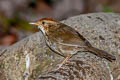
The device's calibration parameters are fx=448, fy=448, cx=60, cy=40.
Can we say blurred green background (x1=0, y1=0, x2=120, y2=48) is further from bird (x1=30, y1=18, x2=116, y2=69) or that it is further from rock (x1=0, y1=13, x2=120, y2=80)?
bird (x1=30, y1=18, x2=116, y2=69)

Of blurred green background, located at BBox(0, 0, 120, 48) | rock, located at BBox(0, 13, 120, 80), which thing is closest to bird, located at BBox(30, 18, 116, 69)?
rock, located at BBox(0, 13, 120, 80)

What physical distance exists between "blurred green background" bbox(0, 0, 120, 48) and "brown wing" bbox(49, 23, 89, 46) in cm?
592

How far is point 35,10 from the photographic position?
15367 mm

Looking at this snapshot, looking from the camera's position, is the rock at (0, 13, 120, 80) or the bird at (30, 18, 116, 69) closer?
the rock at (0, 13, 120, 80)

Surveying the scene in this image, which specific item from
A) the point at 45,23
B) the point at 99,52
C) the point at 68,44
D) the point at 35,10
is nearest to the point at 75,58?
the point at 68,44

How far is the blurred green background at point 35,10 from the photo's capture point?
43.6 ft

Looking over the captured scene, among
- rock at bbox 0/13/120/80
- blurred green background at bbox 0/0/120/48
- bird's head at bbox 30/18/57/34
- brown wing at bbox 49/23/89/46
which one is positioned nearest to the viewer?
rock at bbox 0/13/120/80

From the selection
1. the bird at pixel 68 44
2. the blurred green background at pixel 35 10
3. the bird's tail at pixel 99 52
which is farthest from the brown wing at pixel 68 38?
the blurred green background at pixel 35 10

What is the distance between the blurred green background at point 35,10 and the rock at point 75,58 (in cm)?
505

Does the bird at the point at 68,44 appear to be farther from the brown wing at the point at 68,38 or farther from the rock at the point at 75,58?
the rock at the point at 75,58

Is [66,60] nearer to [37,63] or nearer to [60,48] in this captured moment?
[60,48]

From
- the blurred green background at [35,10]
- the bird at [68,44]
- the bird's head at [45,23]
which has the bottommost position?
the blurred green background at [35,10]

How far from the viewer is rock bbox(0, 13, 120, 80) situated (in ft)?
21.5

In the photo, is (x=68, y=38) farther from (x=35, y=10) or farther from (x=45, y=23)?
(x=35, y=10)
